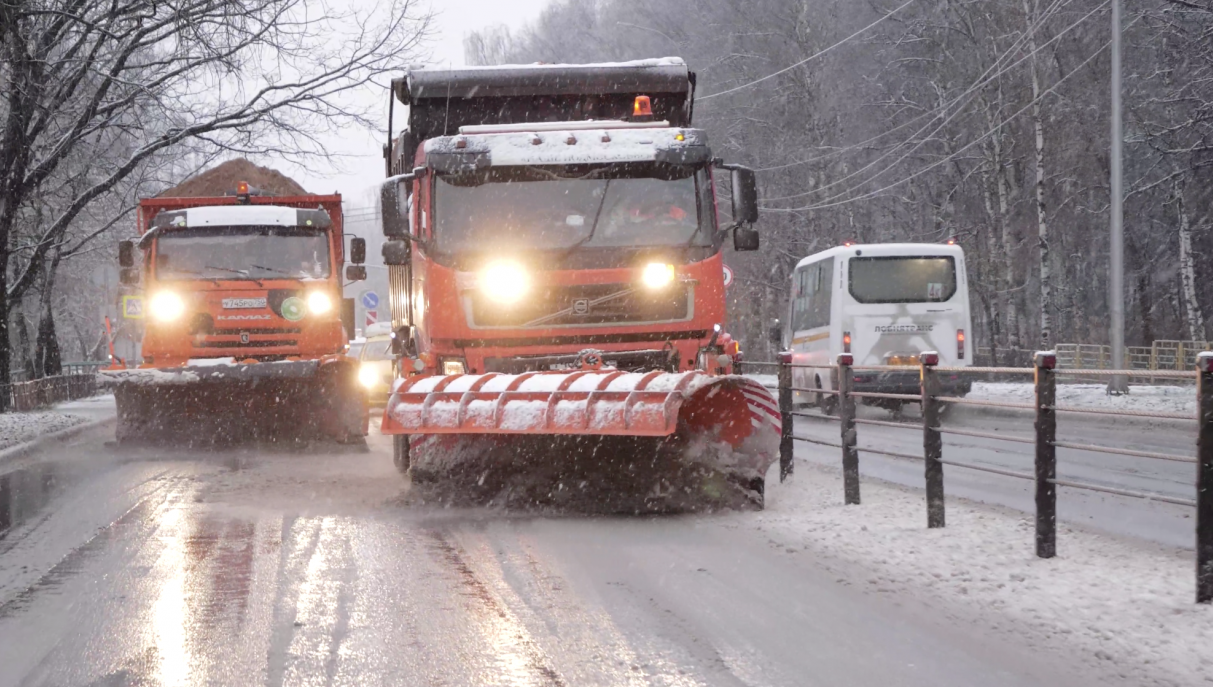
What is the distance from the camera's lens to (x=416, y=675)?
189 inches

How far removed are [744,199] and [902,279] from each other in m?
11.3

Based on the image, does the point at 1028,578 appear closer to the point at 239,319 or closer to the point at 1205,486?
the point at 1205,486

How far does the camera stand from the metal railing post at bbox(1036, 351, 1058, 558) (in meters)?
6.83

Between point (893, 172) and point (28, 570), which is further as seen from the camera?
point (893, 172)

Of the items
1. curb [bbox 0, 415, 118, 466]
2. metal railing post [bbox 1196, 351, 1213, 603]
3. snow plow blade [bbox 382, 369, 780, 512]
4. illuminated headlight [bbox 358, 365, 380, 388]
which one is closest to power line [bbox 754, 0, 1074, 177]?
illuminated headlight [bbox 358, 365, 380, 388]

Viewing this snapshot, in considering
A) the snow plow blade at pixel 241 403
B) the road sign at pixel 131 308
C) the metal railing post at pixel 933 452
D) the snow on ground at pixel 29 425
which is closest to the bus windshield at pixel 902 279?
the snow plow blade at pixel 241 403

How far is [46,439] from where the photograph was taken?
18.0 metres

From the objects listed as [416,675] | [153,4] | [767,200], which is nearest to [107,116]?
[153,4]

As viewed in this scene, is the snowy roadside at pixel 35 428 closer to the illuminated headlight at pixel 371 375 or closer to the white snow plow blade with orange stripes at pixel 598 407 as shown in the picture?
the illuminated headlight at pixel 371 375

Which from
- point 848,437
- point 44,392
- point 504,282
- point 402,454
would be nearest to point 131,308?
point 44,392

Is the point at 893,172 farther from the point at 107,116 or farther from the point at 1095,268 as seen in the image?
the point at 107,116

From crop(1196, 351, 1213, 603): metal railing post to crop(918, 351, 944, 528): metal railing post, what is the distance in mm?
2363

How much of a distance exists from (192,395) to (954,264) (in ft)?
40.4

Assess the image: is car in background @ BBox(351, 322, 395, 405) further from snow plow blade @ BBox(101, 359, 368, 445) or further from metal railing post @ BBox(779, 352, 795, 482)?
metal railing post @ BBox(779, 352, 795, 482)
